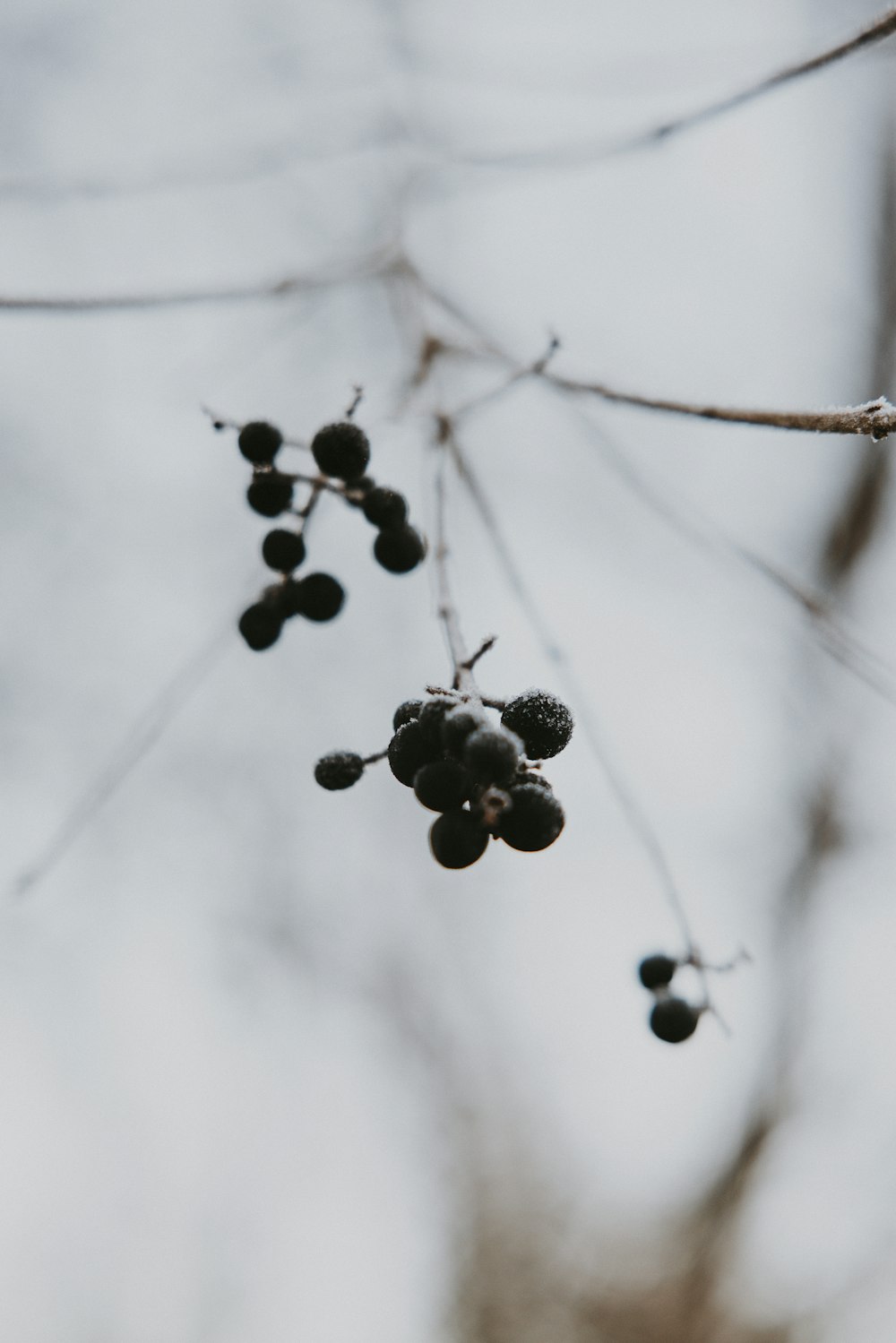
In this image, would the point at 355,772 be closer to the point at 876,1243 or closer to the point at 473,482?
the point at 473,482

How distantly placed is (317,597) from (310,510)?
20cm

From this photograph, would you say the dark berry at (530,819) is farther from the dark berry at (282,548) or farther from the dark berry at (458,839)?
the dark berry at (282,548)

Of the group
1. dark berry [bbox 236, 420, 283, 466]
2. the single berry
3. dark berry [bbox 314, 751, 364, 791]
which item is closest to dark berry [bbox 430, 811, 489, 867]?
dark berry [bbox 314, 751, 364, 791]

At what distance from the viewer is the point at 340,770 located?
138cm

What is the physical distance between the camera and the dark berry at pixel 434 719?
1.06 m

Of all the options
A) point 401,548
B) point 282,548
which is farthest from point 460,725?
point 282,548

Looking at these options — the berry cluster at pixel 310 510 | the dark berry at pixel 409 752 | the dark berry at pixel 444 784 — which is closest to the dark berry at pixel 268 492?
the berry cluster at pixel 310 510

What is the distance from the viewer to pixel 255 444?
4.92 feet

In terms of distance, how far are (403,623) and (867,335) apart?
14.4ft

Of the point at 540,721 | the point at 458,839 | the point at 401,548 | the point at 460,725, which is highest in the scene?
the point at 401,548

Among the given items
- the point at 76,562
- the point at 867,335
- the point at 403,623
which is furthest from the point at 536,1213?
the point at 867,335

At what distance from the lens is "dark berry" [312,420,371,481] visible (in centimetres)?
139

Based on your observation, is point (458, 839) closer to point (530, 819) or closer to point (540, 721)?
point (530, 819)

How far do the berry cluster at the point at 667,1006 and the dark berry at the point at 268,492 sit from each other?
1.35m
